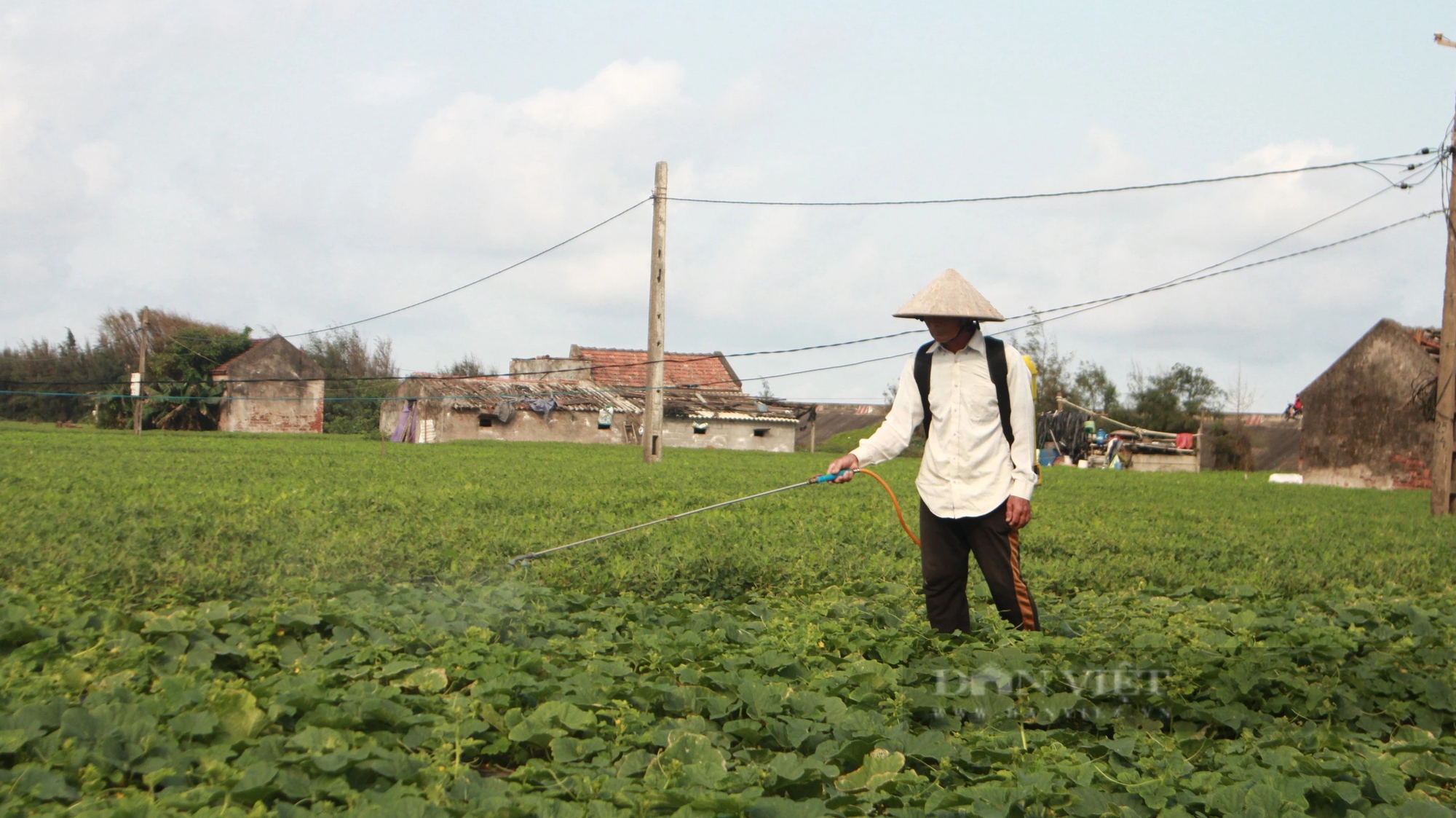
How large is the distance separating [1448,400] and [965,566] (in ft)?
46.2

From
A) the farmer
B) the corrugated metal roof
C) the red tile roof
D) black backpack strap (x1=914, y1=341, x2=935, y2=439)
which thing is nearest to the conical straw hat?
the farmer

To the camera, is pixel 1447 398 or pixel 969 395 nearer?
pixel 969 395

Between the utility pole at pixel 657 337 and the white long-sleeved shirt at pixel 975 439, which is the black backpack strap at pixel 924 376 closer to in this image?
the white long-sleeved shirt at pixel 975 439

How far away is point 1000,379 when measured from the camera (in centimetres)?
517

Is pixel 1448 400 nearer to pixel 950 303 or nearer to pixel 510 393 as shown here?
pixel 950 303

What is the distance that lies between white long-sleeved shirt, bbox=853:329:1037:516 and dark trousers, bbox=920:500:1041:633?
0.30ft

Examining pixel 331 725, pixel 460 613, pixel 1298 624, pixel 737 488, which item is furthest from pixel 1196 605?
pixel 737 488

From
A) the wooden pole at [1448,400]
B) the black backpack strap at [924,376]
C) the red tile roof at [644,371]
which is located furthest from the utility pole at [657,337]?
the red tile roof at [644,371]

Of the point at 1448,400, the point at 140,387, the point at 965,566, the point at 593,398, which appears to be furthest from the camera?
the point at 593,398

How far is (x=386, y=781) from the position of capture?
3201 millimetres

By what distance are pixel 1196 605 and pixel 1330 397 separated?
75.2 feet

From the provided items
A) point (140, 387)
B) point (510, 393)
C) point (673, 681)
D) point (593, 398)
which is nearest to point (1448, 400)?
point (673, 681)

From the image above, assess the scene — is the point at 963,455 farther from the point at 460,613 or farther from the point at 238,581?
the point at 238,581

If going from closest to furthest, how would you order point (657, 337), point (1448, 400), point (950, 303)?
point (950, 303) < point (1448, 400) < point (657, 337)
